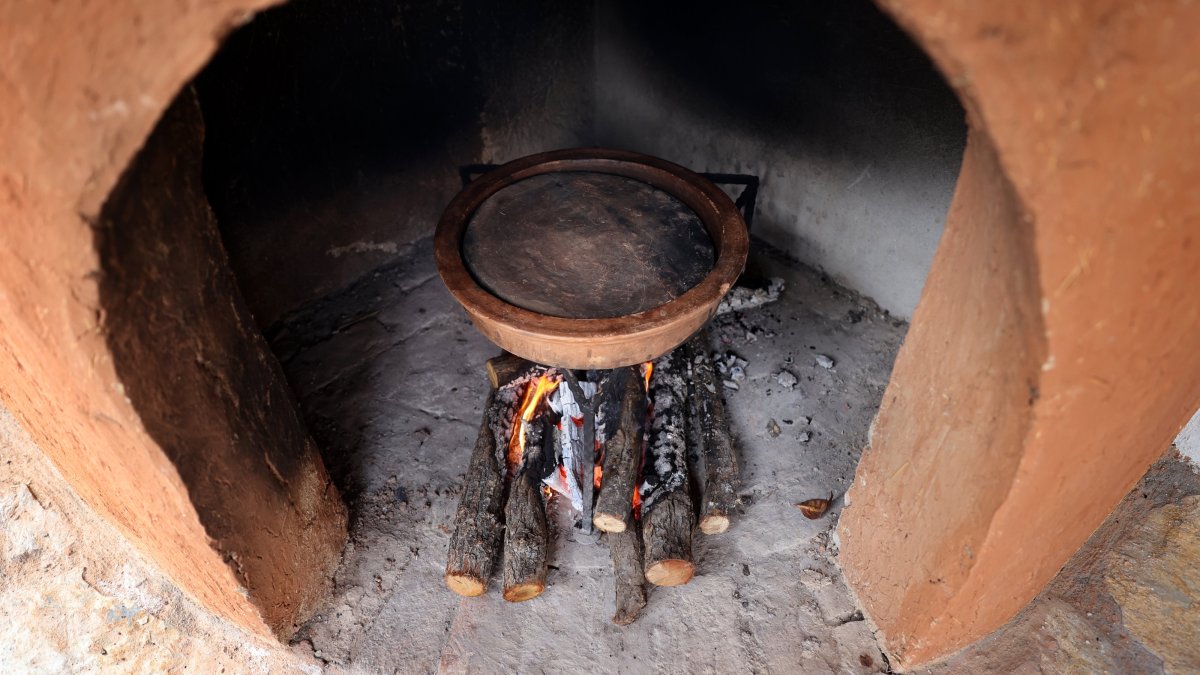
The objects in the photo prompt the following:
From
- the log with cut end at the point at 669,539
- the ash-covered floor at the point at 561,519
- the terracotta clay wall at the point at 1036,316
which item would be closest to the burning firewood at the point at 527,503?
the ash-covered floor at the point at 561,519

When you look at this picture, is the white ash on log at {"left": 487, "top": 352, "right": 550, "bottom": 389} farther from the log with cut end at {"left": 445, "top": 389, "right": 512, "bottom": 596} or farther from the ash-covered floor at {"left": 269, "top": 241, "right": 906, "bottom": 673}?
the ash-covered floor at {"left": 269, "top": 241, "right": 906, "bottom": 673}

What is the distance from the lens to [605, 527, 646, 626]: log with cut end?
2.85m

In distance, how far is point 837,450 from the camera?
11.6 ft

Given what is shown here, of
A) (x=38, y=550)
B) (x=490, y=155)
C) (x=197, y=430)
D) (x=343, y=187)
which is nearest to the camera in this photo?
(x=197, y=430)

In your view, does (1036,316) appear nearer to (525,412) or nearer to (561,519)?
(561,519)

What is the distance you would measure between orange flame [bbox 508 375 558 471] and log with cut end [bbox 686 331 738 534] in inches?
28.9

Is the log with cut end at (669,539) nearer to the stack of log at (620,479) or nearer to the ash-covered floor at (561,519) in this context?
the stack of log at (620,479)

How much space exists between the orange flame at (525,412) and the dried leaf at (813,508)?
1.29m

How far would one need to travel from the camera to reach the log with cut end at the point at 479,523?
2.85 meters

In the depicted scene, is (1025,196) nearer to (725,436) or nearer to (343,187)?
(725,436)

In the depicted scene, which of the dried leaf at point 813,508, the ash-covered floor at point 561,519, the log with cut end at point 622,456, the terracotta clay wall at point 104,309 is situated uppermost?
the terracotta clay wall at point 104,309

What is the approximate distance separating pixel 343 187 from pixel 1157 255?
12.7 feet

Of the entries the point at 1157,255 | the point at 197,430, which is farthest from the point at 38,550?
the point at 1157,255

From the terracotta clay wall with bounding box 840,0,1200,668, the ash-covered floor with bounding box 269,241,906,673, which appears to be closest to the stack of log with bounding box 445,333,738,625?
the ash-covered floor with bounding box 269,241,906,673
